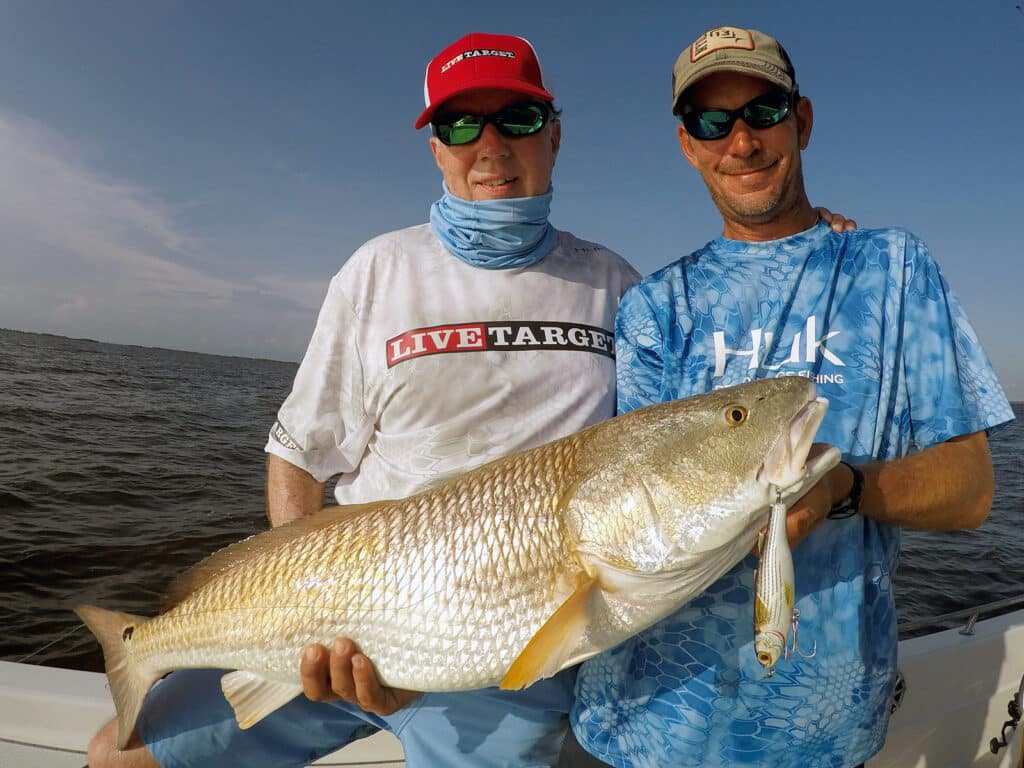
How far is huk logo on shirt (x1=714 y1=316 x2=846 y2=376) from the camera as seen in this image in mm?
2229

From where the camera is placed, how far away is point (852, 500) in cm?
192

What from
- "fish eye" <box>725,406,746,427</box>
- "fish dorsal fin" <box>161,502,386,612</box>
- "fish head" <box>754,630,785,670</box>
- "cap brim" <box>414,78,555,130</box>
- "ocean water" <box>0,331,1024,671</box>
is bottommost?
"ocean water" <box>0,331,1024,671</box>

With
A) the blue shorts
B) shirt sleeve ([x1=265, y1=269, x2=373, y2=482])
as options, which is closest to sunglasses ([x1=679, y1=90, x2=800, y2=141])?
shirt sleeve ([x1=265, y1=269, x2=373, y2=482])

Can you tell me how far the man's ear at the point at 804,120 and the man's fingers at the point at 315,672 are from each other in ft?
9.14

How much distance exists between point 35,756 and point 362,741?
1671 mm

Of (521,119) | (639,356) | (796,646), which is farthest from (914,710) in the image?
(521,119)

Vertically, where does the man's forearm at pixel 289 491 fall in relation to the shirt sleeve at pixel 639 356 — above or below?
below

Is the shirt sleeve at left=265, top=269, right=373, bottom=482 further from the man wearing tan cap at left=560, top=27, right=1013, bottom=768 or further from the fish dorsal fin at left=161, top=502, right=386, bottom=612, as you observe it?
the man wearing tan cap at left=560, top=27, right=1013, bottom=768

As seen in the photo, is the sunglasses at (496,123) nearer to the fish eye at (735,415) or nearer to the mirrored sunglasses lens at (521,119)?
the mirrored sunglasses lens at (521,119)

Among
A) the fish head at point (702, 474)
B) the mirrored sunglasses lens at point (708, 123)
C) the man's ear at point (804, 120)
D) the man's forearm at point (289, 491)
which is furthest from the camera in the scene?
the man's forearm at point (289, 491)

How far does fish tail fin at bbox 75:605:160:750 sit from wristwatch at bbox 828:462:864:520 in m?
2.71

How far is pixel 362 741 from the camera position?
11.3ft

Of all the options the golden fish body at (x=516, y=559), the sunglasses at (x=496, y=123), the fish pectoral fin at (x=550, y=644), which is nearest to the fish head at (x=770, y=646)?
the golden fish body at (x=516, y=559)

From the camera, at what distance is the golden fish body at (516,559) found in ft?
6.26
